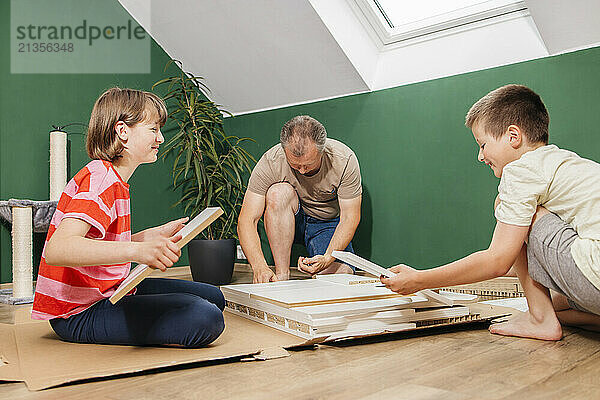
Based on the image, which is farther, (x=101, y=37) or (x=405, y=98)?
(x=101, y=37)

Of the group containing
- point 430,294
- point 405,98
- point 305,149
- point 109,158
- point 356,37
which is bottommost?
point 430,294

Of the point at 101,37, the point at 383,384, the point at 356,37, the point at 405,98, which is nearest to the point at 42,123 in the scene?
the point at 101,37

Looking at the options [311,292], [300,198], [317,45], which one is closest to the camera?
[311,292]

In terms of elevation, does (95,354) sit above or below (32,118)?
below

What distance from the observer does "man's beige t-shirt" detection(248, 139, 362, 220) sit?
110 inches

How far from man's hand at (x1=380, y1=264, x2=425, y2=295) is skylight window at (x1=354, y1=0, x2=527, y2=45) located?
5.66 ft

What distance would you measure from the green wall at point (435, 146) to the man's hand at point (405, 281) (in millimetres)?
1381

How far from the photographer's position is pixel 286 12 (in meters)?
3.18

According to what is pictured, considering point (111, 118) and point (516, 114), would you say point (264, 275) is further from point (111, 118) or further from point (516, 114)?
point (516, 114)

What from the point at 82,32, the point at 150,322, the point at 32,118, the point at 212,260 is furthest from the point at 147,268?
the point at 82,32

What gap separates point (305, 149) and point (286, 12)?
1.03 meters

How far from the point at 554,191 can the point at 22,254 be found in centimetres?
221

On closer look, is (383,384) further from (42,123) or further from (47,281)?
(42,123)

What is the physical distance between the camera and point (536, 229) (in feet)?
4.85
